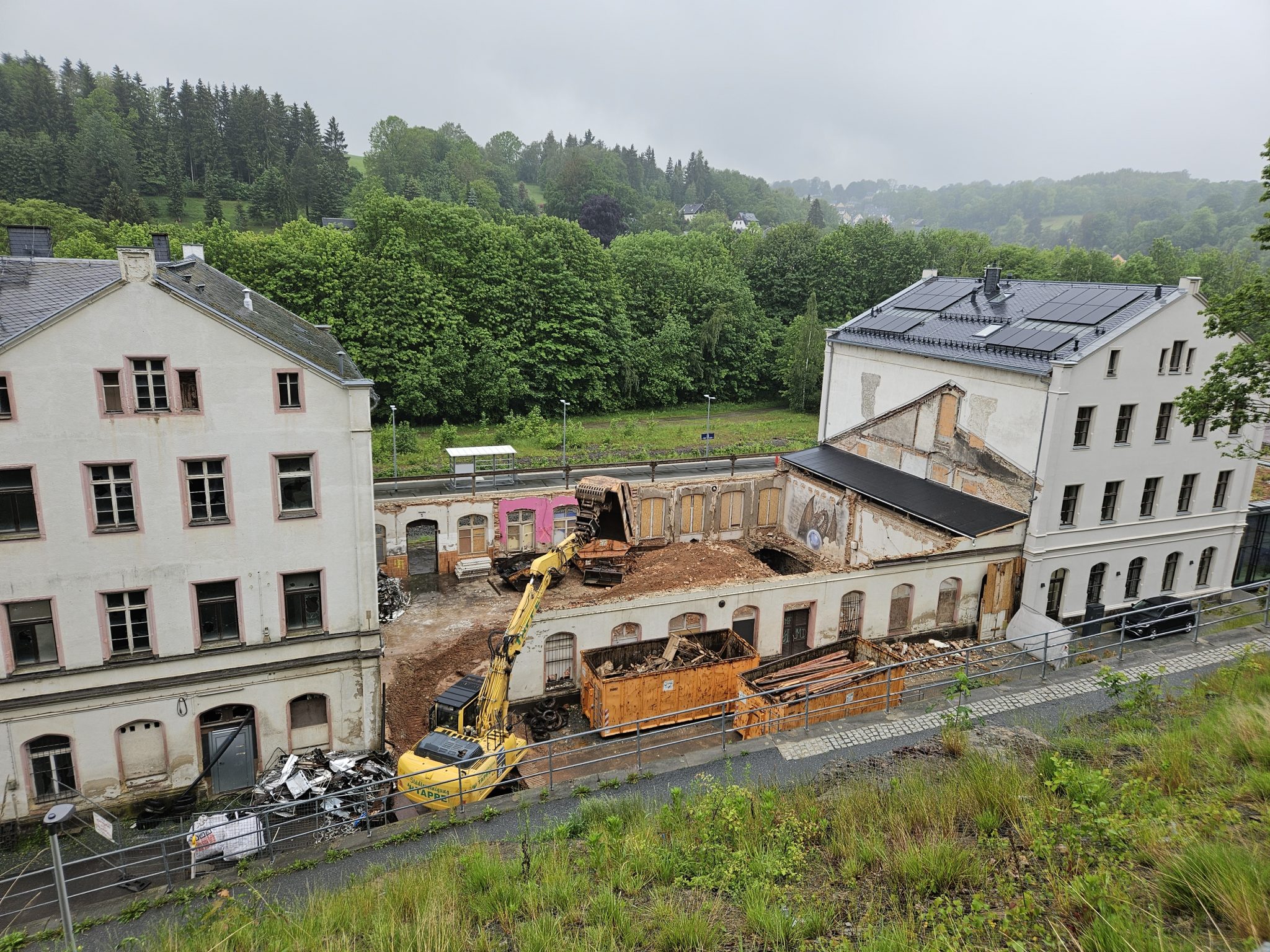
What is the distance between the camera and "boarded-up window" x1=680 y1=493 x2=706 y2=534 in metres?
37.5

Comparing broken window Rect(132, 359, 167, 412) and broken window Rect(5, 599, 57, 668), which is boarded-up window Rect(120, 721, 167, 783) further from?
broken window Rect(132, 359, 167, 412)

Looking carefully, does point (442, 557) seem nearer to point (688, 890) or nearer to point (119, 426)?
point (119, 426)

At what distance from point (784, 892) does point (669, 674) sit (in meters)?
12.3

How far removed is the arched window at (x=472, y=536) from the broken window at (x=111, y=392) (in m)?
17.0

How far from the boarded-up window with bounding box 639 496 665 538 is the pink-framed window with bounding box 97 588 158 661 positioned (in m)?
21.4

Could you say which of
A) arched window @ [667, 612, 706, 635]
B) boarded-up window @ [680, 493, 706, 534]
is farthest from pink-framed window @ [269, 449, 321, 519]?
boarded-up window @ [680, 493, 706, 534]

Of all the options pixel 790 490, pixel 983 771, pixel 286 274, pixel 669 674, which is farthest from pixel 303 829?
pixel 286 274

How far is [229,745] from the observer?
20031 mm

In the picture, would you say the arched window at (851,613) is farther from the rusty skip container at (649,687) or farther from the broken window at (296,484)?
the broken window at (296,484)

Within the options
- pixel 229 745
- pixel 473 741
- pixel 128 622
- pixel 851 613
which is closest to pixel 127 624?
pixel 128 622

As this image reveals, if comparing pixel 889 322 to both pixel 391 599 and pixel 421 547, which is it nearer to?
pixel 421 547

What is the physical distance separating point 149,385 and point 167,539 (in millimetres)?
3682

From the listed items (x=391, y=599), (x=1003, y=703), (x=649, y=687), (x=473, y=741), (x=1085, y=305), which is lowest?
(x=391, y=599)

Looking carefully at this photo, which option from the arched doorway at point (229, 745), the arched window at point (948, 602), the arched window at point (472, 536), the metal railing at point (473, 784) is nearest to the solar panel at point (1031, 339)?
the arched window at point (948, 602)
